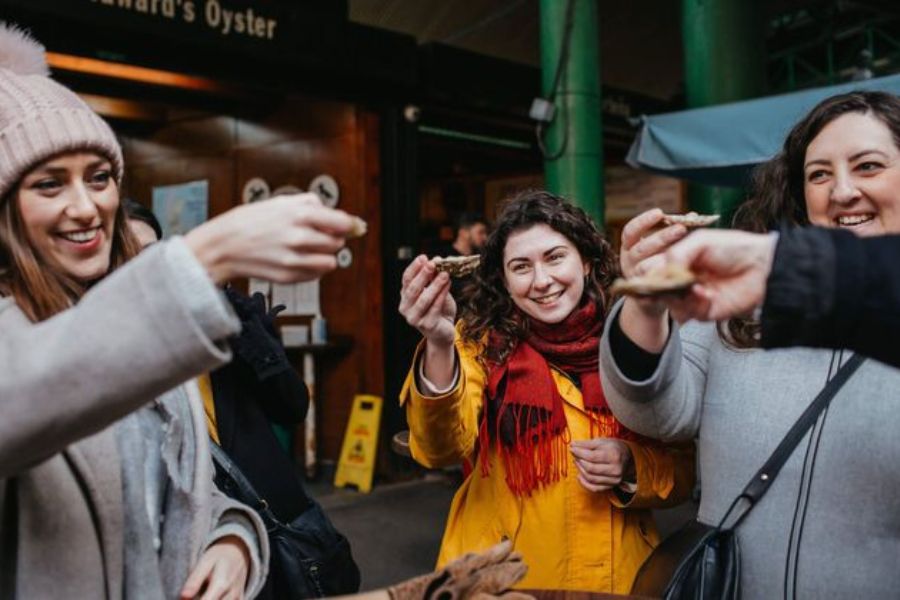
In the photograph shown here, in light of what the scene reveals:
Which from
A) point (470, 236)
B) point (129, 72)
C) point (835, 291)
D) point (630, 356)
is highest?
point (129, 72)

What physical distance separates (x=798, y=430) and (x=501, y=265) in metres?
1.13

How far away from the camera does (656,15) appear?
9008 mm

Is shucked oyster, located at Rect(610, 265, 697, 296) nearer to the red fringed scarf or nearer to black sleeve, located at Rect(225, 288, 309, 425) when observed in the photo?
the red fringed scarf

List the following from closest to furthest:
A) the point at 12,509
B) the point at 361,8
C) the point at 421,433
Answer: the point at 12,509 < the point at 421,433 < the point at 361,8

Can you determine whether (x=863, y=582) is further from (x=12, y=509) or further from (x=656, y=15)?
(x=656, y=15)

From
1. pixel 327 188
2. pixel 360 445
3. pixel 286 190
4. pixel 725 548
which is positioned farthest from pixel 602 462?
pixel 286 190

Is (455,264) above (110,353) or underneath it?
above

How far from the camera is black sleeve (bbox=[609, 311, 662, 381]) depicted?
1800 millimetres

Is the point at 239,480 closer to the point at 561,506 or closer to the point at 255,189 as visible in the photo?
A: the point at 561,506

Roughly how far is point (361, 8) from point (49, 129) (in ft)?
18.9

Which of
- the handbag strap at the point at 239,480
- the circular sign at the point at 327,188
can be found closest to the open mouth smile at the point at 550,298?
the handbag strap at the point at 239,480

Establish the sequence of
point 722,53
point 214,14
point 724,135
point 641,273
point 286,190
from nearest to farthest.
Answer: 1. point 641,273
2. point 724,135
3. point 214,14
4. point 722,53
5. point 286,190

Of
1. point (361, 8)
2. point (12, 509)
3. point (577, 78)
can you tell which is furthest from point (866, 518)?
point (361, 8)

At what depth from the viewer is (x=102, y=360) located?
107 centimetres
